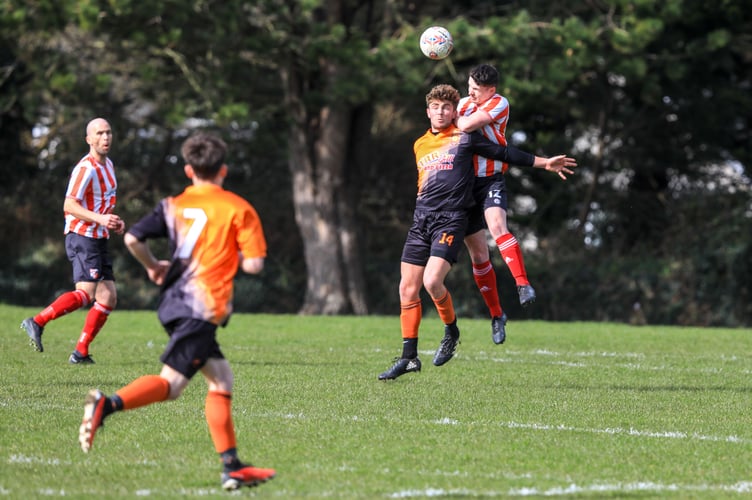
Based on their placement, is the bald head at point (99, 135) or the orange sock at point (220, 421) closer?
the orange sock at point (220, 421)

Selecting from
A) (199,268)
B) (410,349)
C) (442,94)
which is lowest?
(410,349)

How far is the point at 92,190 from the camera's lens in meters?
10.8

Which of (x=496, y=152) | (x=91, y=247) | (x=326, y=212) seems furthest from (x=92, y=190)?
(x=326, y=212)

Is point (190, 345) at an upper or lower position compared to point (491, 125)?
lower

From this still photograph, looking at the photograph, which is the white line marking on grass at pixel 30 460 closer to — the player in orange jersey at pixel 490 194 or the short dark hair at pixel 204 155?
the short dark hair at pixel 204 155

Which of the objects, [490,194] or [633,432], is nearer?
[633,432]

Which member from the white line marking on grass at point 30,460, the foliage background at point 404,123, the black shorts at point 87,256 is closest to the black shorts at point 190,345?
the white line marking on grass at point 30,460

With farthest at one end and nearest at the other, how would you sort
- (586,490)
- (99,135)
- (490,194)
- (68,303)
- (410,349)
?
(68,303) < (99,135) < (490,194) < (410,349) < (586,490)

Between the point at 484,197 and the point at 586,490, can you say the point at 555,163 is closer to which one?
the point at 484,197

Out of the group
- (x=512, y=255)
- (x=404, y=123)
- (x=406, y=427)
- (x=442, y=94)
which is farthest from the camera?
(x=404, y=123)

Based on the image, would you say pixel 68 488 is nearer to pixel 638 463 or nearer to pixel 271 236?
pixel 638 463

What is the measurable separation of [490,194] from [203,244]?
4.69 meters

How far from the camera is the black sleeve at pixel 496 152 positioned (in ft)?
31.8

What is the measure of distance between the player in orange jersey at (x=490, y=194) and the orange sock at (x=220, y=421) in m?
4.38
